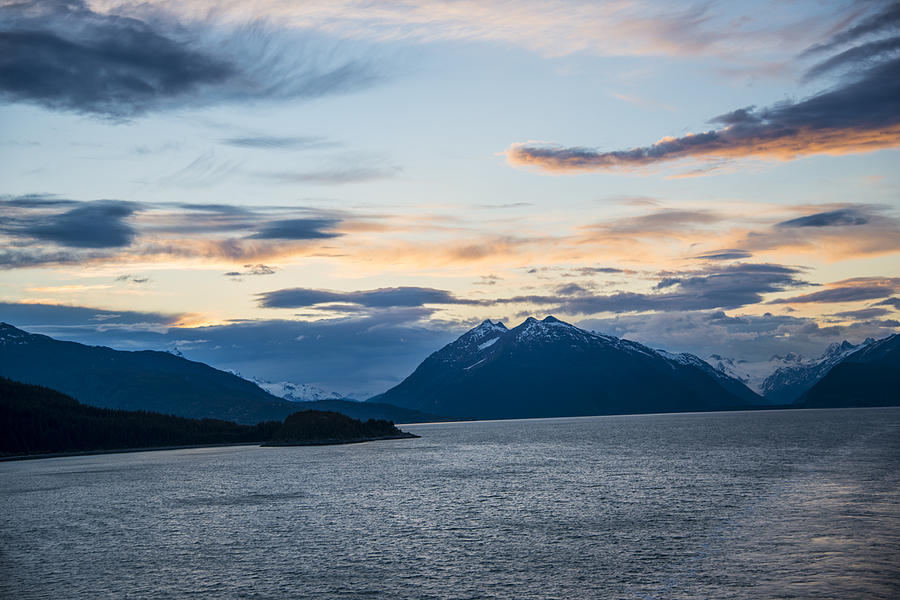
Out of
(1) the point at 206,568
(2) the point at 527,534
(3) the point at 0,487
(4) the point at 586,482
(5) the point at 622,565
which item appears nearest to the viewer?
(5) the point at 622,565

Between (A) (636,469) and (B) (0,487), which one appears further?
(B) (0,487)

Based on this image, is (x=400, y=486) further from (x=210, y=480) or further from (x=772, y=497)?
(x=772, y=497)

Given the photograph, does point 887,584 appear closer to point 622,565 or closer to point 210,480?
point 622,565

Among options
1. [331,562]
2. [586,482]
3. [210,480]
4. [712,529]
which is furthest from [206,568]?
[210,480]

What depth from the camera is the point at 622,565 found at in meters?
62.2

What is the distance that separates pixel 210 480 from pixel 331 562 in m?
108

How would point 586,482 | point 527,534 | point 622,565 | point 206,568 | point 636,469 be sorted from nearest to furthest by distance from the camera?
point 622,565, point 206,568, point 527,534, point 586,482, point 636,469

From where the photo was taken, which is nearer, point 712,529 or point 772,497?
point 712,529

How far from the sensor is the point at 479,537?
77938mm

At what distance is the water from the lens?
2240 inches

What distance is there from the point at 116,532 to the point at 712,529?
68.9m

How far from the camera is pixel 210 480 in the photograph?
16575 cm

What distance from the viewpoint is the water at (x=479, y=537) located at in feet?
187

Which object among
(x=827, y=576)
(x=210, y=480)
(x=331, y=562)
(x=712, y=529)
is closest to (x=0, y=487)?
(x=210, y=480)
